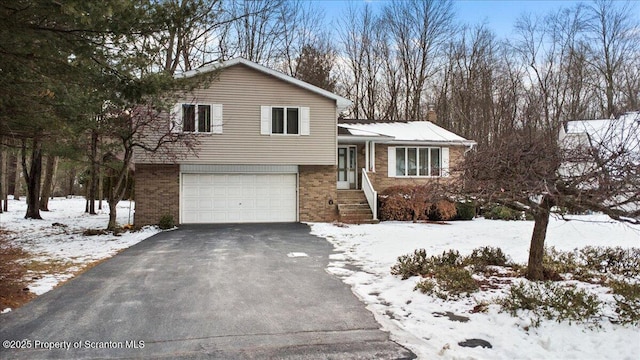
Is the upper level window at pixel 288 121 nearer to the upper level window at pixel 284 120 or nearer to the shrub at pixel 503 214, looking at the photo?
the upper level window at pixel 284 120

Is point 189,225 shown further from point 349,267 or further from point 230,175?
point 349,267

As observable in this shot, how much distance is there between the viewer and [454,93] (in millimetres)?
29859

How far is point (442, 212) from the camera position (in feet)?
55.4

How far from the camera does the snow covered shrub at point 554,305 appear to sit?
467 centimetres

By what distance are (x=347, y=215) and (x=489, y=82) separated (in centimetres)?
1770

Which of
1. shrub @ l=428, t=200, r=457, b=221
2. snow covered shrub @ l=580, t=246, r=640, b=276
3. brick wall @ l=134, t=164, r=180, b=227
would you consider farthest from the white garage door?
snow covered shrub @ l=580, t=246, r=640, b=276

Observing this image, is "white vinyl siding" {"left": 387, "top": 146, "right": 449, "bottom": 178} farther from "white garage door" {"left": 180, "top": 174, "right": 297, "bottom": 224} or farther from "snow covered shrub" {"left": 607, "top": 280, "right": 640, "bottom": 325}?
"snow covered shrub" {"left": 607, "top": 280, "right": 640, "bottom": 325}

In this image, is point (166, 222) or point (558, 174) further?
point (166, 222)

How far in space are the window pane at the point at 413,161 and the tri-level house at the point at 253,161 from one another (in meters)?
2.39

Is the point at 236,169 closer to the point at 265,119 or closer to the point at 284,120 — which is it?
the point at 265,119

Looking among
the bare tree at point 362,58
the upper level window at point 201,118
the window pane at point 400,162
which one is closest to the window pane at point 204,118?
the upper level window at point 201,118

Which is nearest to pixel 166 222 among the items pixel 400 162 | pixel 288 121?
pixel 288 121

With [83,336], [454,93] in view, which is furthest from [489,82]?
[83,336]

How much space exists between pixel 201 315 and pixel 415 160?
15.5 meters
